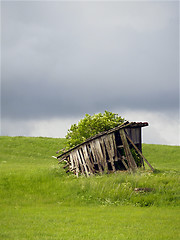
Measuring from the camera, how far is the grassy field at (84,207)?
13258 millimetres

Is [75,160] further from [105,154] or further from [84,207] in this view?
[84,207]

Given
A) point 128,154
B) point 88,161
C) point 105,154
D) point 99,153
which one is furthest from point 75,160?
point 128,154

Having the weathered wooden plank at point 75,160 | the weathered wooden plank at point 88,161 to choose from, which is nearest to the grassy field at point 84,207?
the weathered wooden plank at point 75,160

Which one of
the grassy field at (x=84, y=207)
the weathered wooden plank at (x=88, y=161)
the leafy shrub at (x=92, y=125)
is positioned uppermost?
the leafy shrub at (x=92, y=125)

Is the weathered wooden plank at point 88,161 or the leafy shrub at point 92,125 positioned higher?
the leafy shrub at point 92,125

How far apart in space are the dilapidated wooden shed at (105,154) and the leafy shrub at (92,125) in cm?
175

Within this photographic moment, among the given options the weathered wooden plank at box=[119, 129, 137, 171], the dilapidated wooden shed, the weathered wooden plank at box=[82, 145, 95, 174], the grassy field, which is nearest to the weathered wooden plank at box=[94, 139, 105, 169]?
the dilapidated wooden shed

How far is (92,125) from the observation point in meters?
30.0

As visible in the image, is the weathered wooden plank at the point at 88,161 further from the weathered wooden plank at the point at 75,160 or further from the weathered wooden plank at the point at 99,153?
the weathered wooden plank at the point at 75,160

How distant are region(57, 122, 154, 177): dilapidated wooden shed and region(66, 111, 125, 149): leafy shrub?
175cm

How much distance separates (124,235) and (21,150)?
39.0 metres

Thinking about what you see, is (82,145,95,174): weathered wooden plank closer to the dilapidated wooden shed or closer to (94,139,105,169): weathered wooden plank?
the dilapidated wooden shed

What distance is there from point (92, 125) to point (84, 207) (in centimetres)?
1178

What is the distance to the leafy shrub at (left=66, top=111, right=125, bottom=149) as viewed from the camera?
1172 inches
